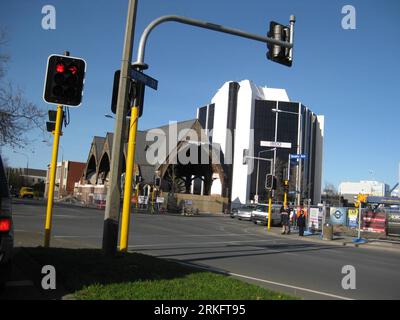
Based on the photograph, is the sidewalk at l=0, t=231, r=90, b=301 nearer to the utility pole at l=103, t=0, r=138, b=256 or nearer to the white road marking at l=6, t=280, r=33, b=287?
the white road marking at l=6, t=280, r=33, b=287

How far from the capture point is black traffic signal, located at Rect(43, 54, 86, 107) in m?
9.97

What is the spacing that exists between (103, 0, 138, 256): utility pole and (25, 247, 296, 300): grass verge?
1.53 ft

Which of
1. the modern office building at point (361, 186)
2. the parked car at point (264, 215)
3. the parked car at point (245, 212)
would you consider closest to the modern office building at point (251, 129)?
the modern office building at point (361, 186)

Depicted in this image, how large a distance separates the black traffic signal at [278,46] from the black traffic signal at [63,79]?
15.7 feet

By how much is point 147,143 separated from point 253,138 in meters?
40.7

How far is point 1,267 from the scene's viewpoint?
19.7ft

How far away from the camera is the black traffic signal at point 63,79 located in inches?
392

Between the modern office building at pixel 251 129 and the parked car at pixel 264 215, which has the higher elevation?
the modern office building at pixel 251 129

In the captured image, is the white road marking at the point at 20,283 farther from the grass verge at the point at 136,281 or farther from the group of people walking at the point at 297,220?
the group of people walking at the point at 297,220

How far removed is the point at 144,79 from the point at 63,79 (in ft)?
5.66

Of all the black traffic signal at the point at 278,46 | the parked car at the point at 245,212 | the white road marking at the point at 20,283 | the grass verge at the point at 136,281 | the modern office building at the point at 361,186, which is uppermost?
the modern office building at the point at 361,186

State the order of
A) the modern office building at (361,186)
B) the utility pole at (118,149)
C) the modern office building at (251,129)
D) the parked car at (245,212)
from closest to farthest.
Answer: the utility pole at (118,149)
the parked car at (245,212)
the modern office building at (251,129)
the modern office building at (361,186)
